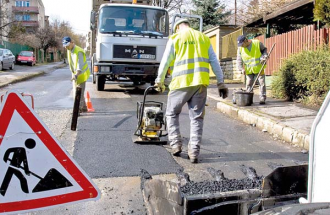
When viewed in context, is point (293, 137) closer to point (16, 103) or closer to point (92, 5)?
point (16, 103)

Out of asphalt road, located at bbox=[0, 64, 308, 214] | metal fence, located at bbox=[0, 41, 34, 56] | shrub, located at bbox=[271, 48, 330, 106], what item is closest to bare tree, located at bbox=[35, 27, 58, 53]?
metal fence, located at bbox=[0, 41, 34, 56]

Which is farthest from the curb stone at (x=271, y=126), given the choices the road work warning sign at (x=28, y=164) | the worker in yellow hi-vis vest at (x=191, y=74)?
the road work warning sign at (x=28, y=164)

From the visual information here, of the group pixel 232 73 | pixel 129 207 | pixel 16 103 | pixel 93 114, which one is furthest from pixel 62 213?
pixel 232 73

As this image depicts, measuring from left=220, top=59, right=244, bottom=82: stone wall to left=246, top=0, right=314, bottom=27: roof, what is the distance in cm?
228

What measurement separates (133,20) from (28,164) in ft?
33.3

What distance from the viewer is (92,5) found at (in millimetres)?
14445

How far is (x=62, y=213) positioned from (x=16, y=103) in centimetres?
145

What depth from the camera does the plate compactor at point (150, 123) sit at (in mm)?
5434

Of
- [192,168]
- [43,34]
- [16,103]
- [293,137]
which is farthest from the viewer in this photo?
[43,34]

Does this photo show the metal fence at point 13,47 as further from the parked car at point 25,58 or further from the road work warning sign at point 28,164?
the road work warning sign at point 28,164

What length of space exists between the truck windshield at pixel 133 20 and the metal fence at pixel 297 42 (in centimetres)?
403

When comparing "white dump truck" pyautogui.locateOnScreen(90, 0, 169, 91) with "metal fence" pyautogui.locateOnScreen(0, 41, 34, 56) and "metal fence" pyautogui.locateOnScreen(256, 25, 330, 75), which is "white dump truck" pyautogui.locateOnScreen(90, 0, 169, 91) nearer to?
"metal fence" pyautogui.locateOnScreen(256, 25, 330, 75)

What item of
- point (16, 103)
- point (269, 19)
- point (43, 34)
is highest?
point (43, 34)

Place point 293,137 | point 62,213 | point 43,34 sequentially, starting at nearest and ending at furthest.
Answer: point 62,213, point 293,137, point 43,34
